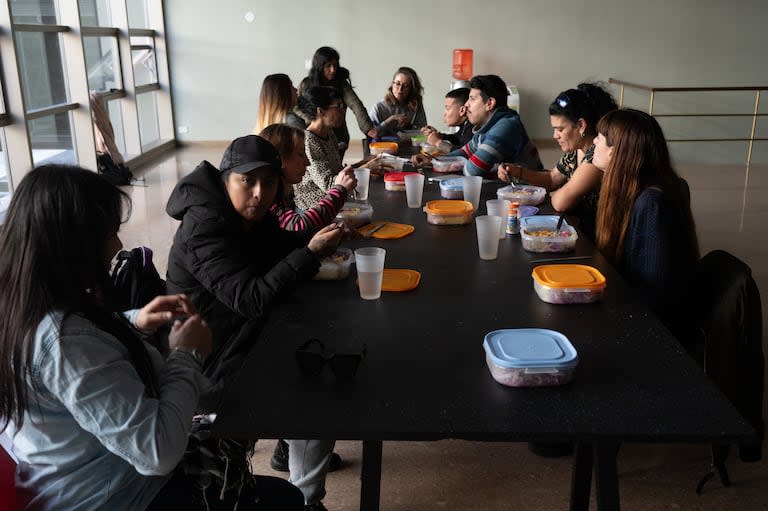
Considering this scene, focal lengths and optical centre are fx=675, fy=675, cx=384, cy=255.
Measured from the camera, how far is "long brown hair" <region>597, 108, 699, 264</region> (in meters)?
2.08

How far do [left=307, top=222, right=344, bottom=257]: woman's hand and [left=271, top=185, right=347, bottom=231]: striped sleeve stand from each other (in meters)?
0.48

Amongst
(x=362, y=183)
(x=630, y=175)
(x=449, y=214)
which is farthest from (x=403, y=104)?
(x=630, y=175)

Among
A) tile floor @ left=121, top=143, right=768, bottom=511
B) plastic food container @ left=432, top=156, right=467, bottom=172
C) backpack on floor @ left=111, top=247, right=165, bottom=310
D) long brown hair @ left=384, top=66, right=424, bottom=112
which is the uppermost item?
long brown hair @ left=384, top=66, right=424, bottom=112

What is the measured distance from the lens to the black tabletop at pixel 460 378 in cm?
113

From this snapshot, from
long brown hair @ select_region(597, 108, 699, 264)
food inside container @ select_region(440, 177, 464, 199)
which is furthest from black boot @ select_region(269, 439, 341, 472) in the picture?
food inside container @ select_region(440, 177, 464, 199)

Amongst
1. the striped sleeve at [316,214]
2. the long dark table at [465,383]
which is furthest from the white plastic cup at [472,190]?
the long dark table at [465,383]

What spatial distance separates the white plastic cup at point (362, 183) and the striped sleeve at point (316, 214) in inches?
13.9

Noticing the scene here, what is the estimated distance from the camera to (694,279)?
203cm

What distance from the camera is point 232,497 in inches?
51.9

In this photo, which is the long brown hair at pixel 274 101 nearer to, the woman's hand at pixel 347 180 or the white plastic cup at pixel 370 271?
the woman's hand at pixel 347 180

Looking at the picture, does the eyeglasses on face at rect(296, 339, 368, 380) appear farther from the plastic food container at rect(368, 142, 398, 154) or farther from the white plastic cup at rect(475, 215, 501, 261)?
the plastic food container at rect(368, 142, 398, 154)

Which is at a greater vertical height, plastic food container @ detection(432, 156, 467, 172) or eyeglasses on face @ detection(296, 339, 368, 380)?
eyeglasses on face @ detection(296, 339, 368, 380)

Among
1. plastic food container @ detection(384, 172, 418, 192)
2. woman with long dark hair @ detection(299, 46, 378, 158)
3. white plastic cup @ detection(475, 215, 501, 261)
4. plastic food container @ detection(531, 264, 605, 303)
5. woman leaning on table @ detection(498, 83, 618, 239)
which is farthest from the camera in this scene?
woman with long dark hair @ detection(299, 46, 378, 158)

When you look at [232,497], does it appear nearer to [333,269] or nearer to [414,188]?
[333,269]
